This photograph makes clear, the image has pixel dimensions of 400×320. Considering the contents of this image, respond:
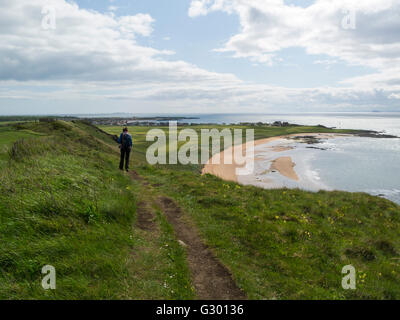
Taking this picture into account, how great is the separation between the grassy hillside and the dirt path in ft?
0.76

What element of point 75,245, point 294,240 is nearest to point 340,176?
point 294,240

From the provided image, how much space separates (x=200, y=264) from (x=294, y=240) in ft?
13.9

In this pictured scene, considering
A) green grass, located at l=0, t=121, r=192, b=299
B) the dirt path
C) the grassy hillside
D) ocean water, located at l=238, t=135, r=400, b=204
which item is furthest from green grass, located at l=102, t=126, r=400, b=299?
ocean water, located at l=238, t=135, r=400, b=204

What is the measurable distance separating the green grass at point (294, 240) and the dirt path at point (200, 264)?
302 mm

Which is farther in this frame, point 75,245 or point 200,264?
point 200,264

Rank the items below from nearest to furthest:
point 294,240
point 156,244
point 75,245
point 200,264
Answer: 1. point 75,245
2. point 200,264
3. point 156,244
4. point 294,240

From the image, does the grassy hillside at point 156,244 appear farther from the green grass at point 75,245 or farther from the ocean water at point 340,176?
the ocean water at point 340,176

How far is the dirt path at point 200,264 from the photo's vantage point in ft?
19.2

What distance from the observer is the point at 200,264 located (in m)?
7.06

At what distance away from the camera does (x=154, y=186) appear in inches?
628

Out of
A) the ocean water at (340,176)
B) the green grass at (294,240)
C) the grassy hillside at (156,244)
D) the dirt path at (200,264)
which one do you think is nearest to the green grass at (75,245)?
the grassy hillside at (156,244)

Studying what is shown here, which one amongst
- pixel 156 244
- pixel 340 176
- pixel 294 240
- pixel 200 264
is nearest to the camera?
pixel 200 264

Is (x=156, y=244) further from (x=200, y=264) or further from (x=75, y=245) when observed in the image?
(x=75, y=245)
